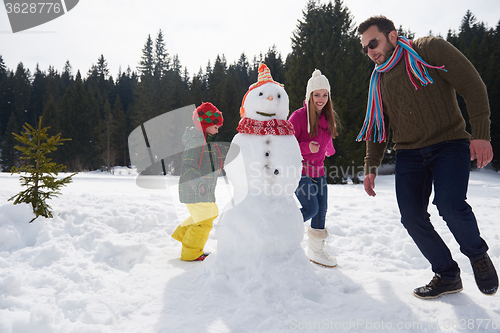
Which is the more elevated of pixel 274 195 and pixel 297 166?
pixel 297 166

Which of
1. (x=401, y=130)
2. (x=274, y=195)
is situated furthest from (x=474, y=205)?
(x=274, y=195)

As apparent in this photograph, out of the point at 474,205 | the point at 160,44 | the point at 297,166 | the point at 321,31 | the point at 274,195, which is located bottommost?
the point at 474,205

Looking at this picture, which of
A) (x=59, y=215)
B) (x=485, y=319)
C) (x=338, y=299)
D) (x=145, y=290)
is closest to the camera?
(x=485, y=319)

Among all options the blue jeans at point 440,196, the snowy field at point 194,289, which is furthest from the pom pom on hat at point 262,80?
the snowy field at point 194,289

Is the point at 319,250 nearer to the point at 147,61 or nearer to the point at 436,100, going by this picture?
the point at 436,100

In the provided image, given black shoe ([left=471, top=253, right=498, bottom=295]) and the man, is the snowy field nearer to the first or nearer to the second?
black shoe ([left=471, top=253, right=498, bottom=295])

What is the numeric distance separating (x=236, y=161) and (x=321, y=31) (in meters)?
13.0

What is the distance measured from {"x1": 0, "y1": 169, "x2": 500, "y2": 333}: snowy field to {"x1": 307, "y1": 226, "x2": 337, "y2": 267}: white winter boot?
0.13 m

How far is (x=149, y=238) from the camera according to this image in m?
3.61

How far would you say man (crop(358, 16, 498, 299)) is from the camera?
5.82ft

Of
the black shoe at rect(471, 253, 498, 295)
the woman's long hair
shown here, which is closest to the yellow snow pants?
the woman's long hair

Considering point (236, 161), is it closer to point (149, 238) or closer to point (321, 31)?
point (149, 238)

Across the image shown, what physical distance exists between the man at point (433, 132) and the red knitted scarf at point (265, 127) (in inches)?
31.9

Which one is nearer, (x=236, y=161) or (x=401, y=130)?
(x=401, y=130)
